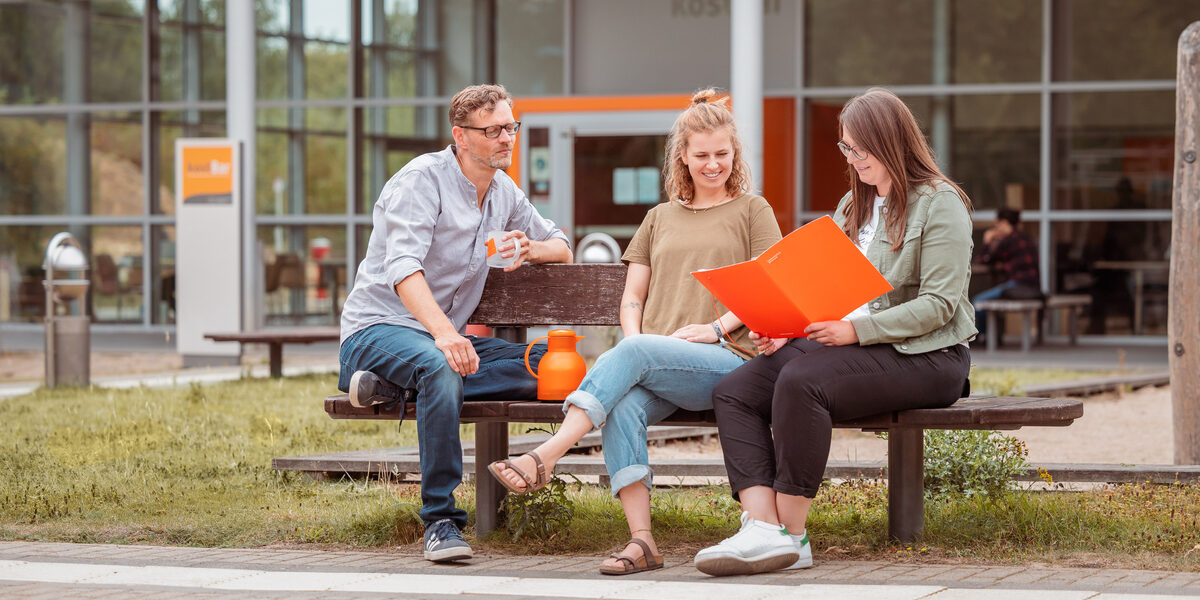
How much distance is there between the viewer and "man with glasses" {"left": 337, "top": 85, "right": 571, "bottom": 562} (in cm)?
446

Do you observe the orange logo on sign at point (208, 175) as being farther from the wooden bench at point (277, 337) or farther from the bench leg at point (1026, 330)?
the bench leg at point (1026, 330)

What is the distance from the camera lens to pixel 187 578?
419 centimetres

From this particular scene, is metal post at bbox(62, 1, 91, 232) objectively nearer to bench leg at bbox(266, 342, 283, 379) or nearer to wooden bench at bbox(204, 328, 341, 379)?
bench leg at bbox(266, 342, 283, 379)

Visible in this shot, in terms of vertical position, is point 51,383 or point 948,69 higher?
point 948,69

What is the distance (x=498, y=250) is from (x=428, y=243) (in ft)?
1.24

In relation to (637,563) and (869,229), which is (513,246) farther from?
(637,563)

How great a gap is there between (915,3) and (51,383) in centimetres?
904

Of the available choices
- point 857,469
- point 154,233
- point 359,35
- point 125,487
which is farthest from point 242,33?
point 857,469

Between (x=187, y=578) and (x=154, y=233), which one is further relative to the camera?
(x=154, y=233)

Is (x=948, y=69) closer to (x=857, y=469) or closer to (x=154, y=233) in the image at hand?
(x=154, y=233)

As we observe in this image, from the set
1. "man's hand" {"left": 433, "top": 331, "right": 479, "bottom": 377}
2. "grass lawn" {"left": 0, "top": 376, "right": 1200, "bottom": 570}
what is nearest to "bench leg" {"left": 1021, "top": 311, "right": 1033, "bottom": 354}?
"grass lawn" {"left": 0, "top": 376, "right": 1200, "bottom": 570}

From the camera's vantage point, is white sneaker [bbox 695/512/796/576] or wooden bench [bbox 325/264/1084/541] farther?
wooden bench [bbox 325/264/1084/541]

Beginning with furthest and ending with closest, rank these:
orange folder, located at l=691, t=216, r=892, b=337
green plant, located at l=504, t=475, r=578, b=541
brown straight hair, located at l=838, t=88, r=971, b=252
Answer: green plant, located at l=504, t=475, r=578, b=541 < brown straight hair, located at l=838, t=88, r=971, b=252 < orange folder, located at l=691, t=216, r=892, b=337

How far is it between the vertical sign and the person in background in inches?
261
